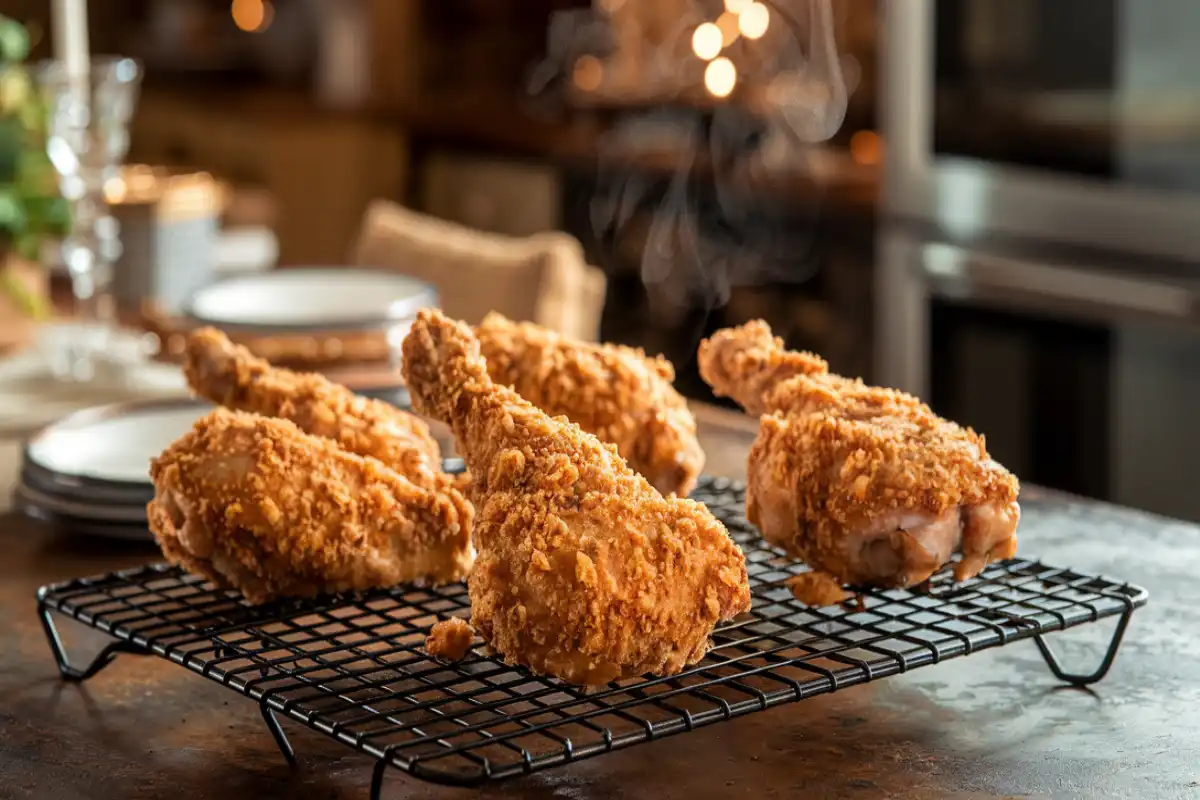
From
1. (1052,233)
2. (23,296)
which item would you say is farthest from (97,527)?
(1052,233)

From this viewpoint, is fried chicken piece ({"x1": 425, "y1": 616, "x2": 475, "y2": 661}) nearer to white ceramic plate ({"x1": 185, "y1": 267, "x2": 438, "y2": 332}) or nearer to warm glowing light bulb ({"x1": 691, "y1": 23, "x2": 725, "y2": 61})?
white ceramic plate ({"x1": 185, "y1": 267, "x2": 438, "y2": 332})

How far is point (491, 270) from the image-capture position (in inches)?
102

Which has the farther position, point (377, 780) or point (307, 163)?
point (307, 163)

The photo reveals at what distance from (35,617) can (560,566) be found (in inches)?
21.1

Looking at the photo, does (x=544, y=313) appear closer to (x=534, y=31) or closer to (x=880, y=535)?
(x=880, y=535)

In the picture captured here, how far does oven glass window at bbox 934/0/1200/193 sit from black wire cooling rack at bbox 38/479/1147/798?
1786 millimetres

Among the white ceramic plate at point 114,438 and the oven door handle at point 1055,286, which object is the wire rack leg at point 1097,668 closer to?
the white ceramic plate at point 114,438

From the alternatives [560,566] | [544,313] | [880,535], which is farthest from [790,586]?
[544,313]

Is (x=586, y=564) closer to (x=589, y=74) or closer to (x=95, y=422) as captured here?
(x=95, y=422)

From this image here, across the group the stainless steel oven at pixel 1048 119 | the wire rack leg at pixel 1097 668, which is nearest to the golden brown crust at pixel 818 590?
the wire rack leg at pixel 1097 668

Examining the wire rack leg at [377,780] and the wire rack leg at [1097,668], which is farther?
the wire rack leg at [1097,668]

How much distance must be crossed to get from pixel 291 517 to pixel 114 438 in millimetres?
549

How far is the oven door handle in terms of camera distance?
2.72 meters

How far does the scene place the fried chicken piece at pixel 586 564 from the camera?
37.1 inches
